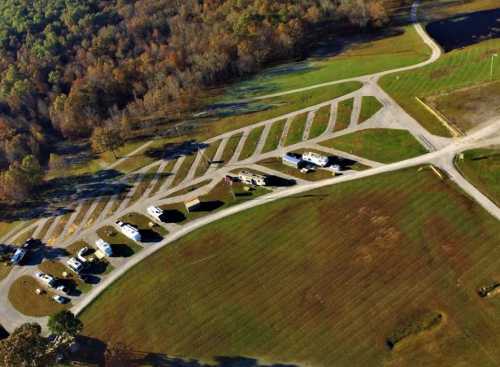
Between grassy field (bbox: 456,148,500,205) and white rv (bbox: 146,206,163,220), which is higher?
grassy field (bbox: 456,148,500,205)

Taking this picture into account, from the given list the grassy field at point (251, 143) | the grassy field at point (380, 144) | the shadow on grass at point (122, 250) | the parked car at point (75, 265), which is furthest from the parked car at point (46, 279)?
the grassy field at point (380, 144)

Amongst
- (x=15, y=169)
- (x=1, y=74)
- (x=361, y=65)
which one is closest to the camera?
(x=15, y=169)

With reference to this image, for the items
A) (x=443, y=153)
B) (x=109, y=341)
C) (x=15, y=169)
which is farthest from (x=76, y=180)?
(x=443, y=153)

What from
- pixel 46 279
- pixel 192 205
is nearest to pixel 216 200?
pixel 192 205

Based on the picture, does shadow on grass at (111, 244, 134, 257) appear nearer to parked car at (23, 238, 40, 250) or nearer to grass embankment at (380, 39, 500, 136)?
parked car at (23, 238, 40, 250)

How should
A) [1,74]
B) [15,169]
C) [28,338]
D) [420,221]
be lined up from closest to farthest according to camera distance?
[28,338] → [420,221] → [15,169] → [1,74]

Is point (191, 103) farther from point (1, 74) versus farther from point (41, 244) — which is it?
point (1, 74)

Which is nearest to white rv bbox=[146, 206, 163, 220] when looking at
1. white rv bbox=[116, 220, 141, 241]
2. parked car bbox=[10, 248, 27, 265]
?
white rv bbox=[116, 220, 141, 241]
